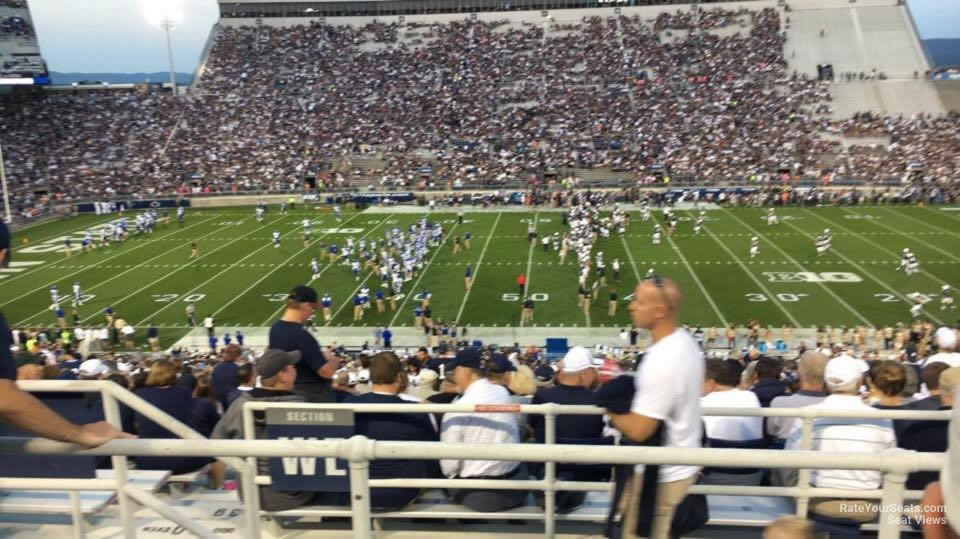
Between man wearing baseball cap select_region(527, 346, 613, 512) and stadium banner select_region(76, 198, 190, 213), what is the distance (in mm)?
41666

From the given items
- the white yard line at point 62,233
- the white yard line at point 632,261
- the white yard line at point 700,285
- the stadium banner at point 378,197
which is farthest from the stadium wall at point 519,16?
the white yard line at point 700,285

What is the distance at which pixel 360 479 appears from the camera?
2.28 m

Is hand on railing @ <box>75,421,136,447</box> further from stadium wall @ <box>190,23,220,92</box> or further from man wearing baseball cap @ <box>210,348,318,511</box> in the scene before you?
stadium wall @ <box>190,23,220,92</box>

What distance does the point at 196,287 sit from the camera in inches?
954

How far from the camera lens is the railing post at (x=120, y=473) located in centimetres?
253

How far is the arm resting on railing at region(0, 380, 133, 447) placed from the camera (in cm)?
216

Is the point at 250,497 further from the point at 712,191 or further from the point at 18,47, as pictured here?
the point at 18,47

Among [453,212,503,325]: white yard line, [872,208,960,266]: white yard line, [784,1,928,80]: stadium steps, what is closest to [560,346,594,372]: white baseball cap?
[453,212,503,325]: white yard line

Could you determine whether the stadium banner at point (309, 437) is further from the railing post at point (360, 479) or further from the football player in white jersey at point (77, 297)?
the football player in white jersey at point (77, 297)

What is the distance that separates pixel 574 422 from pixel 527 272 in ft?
68.4

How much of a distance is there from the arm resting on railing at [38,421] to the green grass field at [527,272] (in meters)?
17.7

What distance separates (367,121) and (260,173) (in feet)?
34.1

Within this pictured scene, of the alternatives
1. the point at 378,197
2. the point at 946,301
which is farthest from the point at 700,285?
the point at 378,197

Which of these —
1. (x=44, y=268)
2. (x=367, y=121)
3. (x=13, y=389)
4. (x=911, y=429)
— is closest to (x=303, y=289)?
(x=13, y=389)
